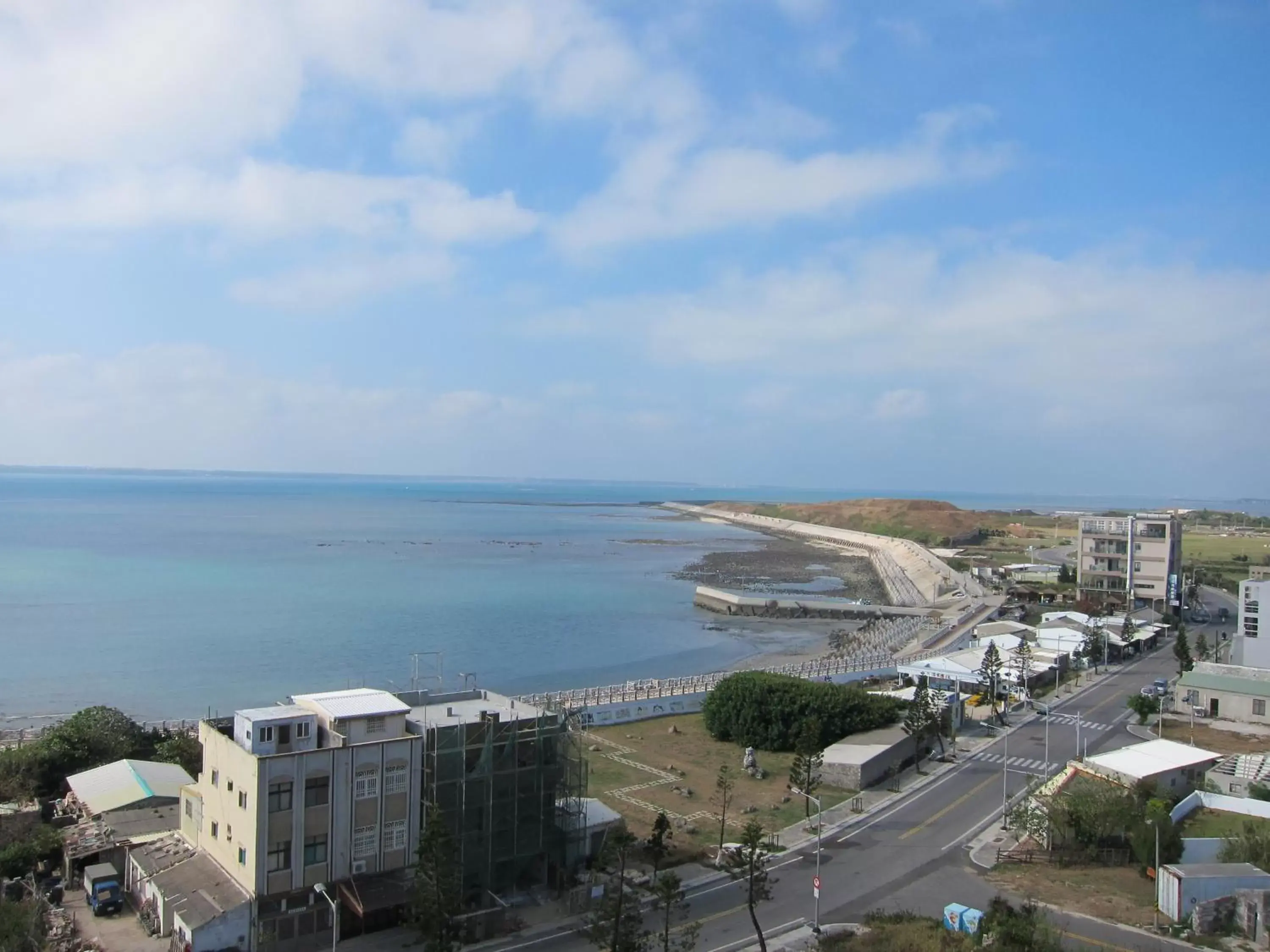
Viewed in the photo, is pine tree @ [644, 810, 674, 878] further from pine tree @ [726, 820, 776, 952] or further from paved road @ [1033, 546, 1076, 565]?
paved road @ [1033, 546, 1076, 565]

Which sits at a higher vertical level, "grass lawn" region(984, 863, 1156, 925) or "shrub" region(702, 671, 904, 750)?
"shrub" region(702, 671, 904, 750)

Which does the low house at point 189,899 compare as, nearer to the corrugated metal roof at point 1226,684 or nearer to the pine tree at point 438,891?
the pine tree at point 438,891

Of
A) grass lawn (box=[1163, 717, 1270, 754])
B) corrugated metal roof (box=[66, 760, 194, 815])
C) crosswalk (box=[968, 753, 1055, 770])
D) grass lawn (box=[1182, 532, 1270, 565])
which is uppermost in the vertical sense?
grass lawn (box=[1182, 532, 1270, 565])

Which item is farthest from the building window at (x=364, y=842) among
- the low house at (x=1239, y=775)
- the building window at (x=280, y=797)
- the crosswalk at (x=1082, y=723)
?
the crosswalk at (x=1082, y=723)

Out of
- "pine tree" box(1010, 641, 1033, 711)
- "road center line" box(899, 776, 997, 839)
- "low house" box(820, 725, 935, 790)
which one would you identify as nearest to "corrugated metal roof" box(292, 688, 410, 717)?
"road center line" box(899, 776, 997, 839)

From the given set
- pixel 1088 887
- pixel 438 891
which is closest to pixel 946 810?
pixel 1088 887

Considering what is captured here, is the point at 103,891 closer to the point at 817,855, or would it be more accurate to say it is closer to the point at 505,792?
the point at 505,792
